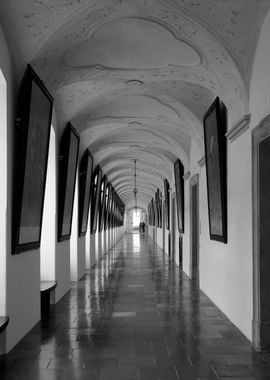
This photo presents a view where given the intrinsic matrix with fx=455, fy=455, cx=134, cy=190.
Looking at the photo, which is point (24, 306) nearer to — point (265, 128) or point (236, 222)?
point (236, 222)

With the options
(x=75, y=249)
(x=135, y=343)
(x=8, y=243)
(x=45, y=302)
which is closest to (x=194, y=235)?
(x=75, y=249)

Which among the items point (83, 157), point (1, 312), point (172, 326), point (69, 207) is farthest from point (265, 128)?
point (83, 157)

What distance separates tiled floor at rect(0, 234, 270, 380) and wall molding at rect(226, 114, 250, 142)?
318 cm

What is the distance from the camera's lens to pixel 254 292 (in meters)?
6.44

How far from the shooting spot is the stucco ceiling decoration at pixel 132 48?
6.95 meters

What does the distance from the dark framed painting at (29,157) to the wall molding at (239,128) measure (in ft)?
9.93

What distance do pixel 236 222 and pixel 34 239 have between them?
334cm

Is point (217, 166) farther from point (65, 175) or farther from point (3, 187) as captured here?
point (3, 187)

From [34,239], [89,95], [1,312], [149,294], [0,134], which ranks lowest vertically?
[149,294]

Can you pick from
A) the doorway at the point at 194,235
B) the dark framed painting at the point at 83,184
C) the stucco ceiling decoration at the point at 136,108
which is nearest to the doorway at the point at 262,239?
the stucco ceiling decoration at the point at 136,108

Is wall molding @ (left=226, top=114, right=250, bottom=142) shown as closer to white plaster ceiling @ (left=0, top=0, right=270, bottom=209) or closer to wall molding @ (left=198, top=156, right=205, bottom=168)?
white plaster ceiling @ (left=0, top=0, right=270, bottom=209)

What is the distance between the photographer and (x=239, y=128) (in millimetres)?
7188

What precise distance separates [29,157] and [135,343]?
10.2 ft

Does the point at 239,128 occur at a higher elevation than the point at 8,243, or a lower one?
higher
